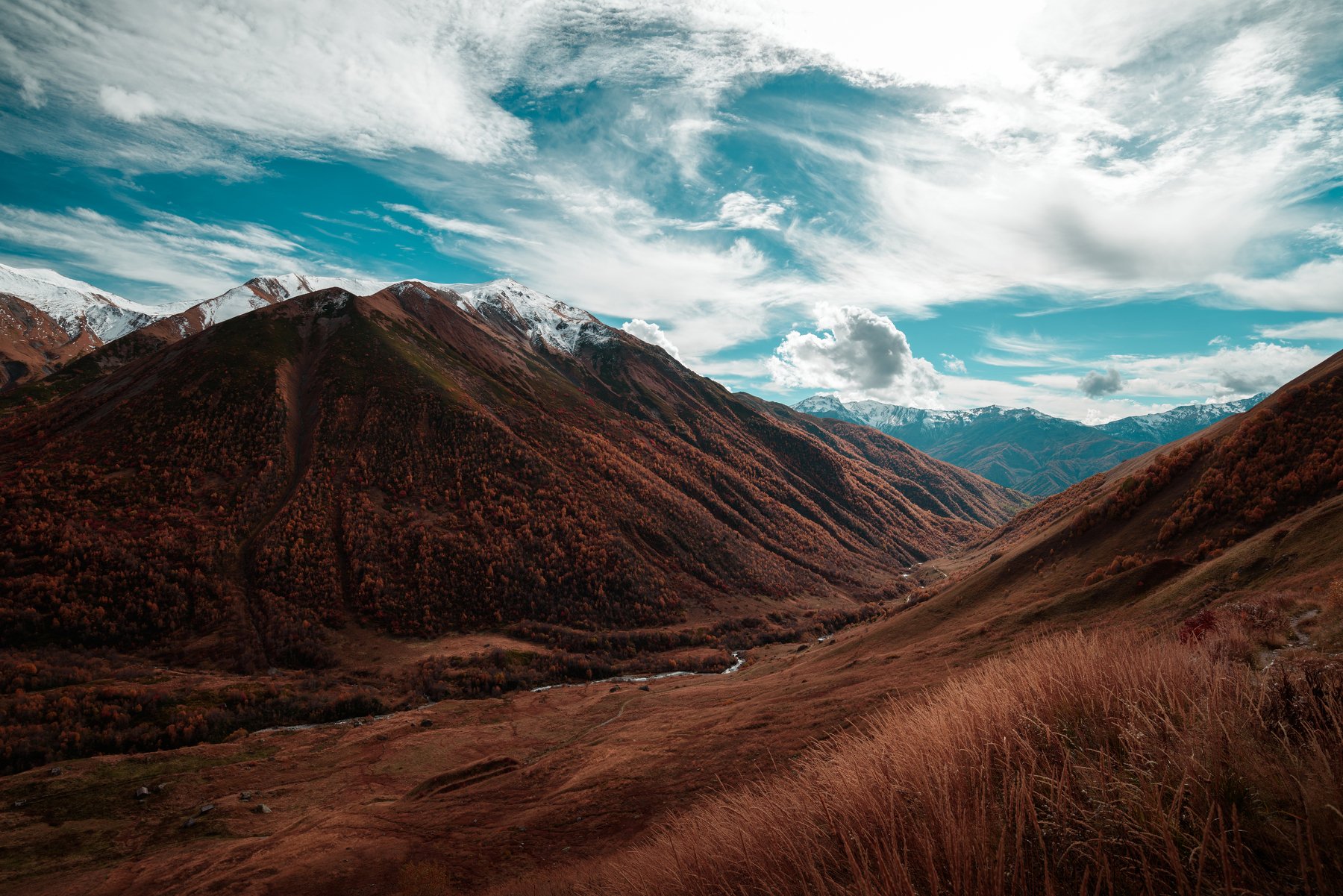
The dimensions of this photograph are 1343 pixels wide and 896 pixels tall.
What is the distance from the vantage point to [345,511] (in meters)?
74.3

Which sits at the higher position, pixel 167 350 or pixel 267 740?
pixel 167 350

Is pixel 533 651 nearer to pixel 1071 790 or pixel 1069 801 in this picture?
pixel 1071 790

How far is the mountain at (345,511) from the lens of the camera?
2126 inches

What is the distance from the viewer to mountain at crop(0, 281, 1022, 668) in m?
54.0

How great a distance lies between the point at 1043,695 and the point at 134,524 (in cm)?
8654

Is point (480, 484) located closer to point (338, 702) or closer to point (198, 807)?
point (338, 702)

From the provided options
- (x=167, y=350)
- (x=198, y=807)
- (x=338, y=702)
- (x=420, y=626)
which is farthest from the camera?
(x=167, y=350)

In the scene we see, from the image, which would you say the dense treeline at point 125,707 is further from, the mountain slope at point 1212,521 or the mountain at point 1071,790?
the mountain slope at point 1212,521

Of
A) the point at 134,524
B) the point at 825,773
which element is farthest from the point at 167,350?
the point at 825,773

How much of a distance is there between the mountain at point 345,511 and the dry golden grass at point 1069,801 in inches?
2581

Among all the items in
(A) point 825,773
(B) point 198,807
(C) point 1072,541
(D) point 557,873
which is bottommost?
(B) point 198,807

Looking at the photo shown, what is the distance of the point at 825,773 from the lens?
4.41m

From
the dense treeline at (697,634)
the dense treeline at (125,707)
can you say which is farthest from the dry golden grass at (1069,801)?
the dense treeline at (697,634)

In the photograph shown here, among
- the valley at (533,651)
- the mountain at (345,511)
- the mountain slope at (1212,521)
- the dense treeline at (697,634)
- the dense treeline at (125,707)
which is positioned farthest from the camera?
the dense treeline at (697,634)
